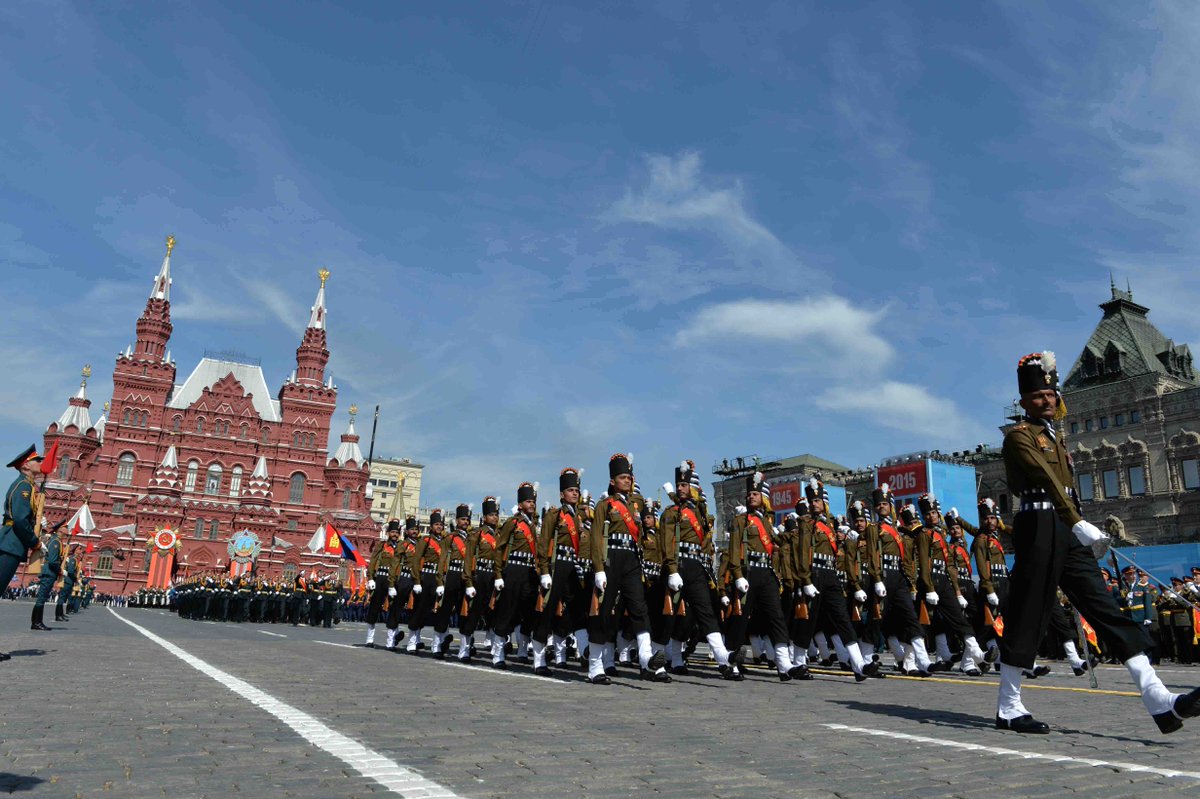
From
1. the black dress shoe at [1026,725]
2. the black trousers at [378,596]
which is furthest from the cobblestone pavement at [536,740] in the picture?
the black trousers at [378,596]

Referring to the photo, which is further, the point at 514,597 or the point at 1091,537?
the point at 514,597

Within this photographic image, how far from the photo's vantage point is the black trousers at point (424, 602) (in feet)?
46.9

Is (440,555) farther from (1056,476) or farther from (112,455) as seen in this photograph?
(112,455)

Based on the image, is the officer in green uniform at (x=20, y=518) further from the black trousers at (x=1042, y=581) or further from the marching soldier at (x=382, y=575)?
the black trousers at (x=1042, y=581)

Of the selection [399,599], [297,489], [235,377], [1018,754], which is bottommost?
[1018,754]

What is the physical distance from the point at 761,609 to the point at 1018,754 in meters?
5.97

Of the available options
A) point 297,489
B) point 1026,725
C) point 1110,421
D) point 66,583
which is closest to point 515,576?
point 1026,725

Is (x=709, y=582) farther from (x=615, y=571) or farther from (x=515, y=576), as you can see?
(x=515, y=576)

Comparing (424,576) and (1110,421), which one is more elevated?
(1110,421)

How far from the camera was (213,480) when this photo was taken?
77188 millimetres

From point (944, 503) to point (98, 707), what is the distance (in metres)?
54.3

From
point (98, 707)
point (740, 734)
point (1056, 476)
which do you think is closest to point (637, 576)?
point (740, 734)

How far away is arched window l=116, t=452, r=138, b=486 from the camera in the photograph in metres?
73.6

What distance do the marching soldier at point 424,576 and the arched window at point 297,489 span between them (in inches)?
2750
